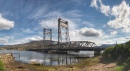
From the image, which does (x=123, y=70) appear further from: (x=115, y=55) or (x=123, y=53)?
(x=115, y=55)

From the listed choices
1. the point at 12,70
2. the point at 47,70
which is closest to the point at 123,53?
the point at 47,70

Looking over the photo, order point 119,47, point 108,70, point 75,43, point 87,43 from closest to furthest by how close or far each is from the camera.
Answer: point 108,70
point 119,47
point 87,43
point 75,43

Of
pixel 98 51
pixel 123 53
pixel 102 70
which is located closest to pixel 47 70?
pixel 102 70

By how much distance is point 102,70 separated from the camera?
5309 cm

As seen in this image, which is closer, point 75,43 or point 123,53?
point 123,53

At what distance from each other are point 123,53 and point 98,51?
81.1 m

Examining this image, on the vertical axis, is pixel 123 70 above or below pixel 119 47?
below

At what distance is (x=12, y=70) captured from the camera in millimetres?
56219

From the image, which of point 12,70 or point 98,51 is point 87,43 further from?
point 12,70

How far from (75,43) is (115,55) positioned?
117 meters

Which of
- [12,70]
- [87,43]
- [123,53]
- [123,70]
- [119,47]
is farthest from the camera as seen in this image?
[87,43]

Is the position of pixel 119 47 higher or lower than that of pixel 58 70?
higher

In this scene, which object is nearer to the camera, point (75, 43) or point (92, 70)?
point (92, 70)

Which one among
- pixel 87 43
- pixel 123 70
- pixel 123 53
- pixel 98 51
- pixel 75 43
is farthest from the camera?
pixel 75 43
